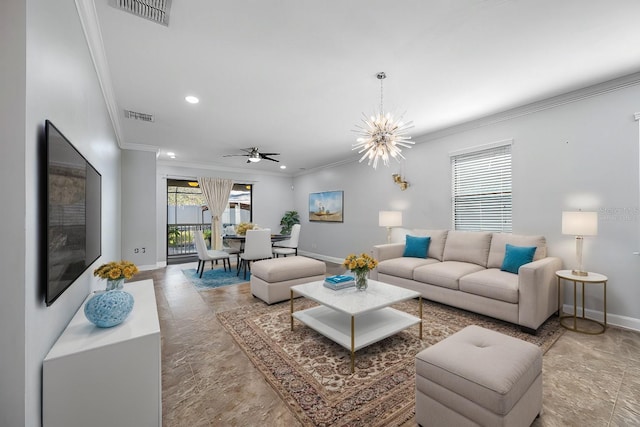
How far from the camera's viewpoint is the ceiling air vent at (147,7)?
181 cm

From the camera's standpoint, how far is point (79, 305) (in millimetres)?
1926

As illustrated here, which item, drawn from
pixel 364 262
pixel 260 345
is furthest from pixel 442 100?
pixel 260 345

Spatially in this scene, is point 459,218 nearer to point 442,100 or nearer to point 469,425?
point 442,100

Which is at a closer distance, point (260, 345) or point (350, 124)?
point (260, 345)

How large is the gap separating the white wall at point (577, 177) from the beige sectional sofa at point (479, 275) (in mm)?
379

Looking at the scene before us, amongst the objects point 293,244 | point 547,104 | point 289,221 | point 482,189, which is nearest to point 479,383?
point 482,189

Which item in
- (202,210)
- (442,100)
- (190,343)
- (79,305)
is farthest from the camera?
(202,210)

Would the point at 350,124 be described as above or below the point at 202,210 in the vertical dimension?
above

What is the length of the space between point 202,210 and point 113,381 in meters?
7.22

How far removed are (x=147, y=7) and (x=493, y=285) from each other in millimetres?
3934

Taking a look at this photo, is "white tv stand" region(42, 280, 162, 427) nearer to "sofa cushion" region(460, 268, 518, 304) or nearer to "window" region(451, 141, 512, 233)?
"sofa cushion" region(460, 268, 518, 304)

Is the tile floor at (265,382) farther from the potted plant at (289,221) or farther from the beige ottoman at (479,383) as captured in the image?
the potted plant at (289,221)

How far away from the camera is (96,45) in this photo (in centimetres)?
220
